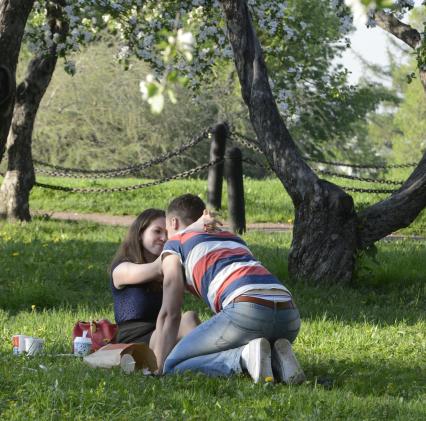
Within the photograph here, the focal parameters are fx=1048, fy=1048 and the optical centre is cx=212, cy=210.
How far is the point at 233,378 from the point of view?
17.8 feet

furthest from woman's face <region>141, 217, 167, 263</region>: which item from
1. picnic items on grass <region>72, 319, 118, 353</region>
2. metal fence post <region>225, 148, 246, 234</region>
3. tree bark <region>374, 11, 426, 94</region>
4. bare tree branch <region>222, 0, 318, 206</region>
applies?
tree bark <region>374, 11, 426, 94</region>

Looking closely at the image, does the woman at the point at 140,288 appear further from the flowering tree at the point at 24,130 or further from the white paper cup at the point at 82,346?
the flowering tree at the point at 24,130

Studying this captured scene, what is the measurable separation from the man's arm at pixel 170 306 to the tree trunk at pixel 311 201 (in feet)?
12.9

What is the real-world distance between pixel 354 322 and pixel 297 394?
295 cm

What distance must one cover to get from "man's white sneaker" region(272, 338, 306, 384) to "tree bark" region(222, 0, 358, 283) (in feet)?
13.6

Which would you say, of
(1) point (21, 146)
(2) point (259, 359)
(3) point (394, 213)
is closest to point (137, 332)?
(2) point (259, 359)

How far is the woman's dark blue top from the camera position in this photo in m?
6.16

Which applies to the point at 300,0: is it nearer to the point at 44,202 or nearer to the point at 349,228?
the point at 44,202

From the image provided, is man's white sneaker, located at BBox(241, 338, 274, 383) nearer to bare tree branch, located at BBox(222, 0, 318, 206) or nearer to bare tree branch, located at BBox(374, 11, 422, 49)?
bare tree branch, located at BBox(222, 0, 318, 206)

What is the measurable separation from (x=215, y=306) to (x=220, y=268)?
23cm

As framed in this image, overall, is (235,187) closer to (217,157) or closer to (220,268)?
(217,157)

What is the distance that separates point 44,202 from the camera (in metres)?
17.3

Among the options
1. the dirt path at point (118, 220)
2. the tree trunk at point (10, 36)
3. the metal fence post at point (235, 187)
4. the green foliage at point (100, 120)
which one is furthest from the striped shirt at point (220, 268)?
the green foliage at point (100, 120)

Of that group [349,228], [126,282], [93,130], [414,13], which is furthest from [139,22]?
[414,13]
